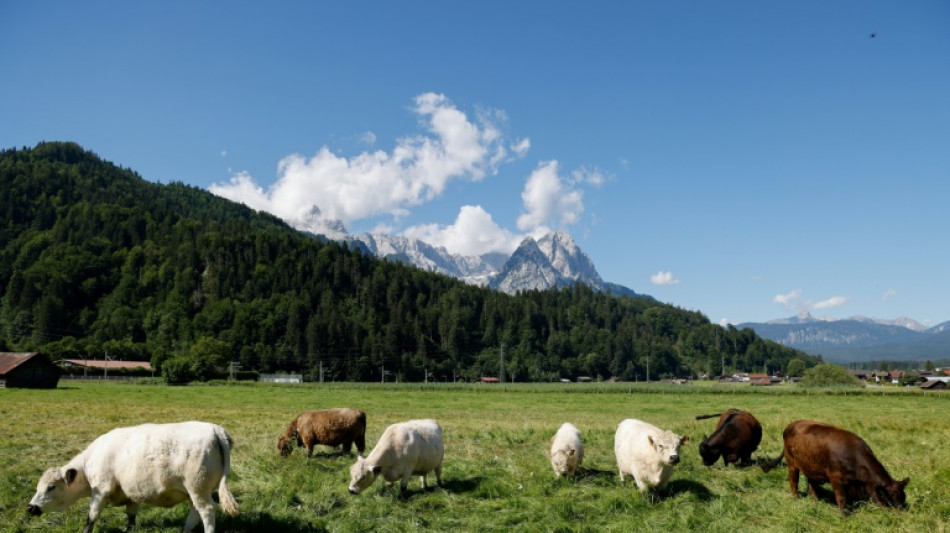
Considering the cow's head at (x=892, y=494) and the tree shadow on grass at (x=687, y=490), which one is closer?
the cow's head at (x=892, y=494)

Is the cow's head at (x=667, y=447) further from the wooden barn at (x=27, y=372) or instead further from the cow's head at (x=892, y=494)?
the wooden barn at (x=27, y=372)

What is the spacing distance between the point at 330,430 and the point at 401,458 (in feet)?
18.2

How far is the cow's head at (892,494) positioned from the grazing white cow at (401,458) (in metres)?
9.57

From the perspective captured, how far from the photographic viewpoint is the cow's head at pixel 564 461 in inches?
566

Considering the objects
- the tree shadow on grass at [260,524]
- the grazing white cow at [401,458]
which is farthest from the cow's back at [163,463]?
the grazing white cow at [401,458]

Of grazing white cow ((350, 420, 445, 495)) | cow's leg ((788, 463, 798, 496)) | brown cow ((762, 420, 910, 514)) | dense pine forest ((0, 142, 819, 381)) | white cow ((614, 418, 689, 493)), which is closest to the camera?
brown cow ((762, 420, 910, 514))

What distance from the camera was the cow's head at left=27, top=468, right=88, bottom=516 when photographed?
9844 millimetres

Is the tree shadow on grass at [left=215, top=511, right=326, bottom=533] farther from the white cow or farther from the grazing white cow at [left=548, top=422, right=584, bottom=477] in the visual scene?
the white cow

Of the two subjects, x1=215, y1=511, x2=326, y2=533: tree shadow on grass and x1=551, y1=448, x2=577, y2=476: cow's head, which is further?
x1=551, y1=448, x2=577, y2=476: cow's head

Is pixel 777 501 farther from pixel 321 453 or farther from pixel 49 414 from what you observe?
pixel 49 414

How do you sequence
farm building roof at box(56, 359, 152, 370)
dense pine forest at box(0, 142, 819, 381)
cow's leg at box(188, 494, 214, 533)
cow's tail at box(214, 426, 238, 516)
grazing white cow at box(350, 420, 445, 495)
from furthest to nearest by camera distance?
dense pine forest at box(0, 142, 819, 381) → farm building roof at box(56, 359, 152, 370) → grazing white cow at box(350, 420, 445, 495) → cow's leg at box(188, 494, 214, 533) → cow's tail at box(214, 426, 238, 516)

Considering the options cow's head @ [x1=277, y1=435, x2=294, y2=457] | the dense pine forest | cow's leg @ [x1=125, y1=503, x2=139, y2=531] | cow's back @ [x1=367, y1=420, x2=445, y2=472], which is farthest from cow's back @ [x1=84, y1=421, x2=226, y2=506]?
the dense pine forest

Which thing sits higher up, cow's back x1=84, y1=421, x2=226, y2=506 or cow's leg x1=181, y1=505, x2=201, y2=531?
cow's back x1=84, y1=421, x2=226, y2=506

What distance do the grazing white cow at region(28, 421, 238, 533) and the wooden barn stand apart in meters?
70.0
